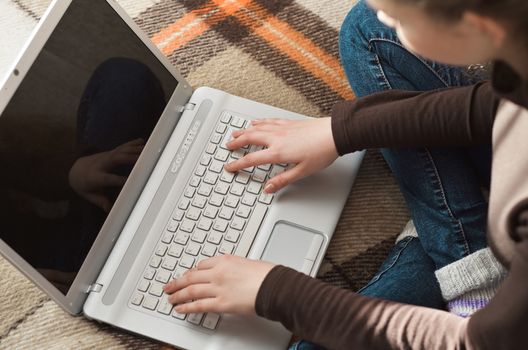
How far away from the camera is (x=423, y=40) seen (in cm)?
47

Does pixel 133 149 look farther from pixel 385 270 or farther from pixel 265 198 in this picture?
pixel 385 270

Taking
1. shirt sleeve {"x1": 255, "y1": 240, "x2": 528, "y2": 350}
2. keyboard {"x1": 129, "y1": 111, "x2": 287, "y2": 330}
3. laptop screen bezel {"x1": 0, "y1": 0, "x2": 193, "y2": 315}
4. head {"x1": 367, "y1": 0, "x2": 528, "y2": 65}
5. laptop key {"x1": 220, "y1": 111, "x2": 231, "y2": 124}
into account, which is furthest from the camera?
laptop key {"x1": 220, "y1": 111, "x2": 231, "y2": 124}

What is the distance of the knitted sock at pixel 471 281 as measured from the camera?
69 cm

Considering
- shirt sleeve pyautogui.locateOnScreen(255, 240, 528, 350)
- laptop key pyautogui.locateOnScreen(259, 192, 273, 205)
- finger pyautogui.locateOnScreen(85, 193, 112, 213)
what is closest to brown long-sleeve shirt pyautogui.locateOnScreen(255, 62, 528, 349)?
shirt sleeve pyautogui.locateOnScreen(255, 240, 528, 350)

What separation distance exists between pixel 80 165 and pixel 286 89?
1.17ft

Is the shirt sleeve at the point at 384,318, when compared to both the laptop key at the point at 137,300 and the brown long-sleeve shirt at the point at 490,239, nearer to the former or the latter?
the brown long-sleeve shirt at the point at 490,239

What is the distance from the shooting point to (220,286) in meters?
0.72

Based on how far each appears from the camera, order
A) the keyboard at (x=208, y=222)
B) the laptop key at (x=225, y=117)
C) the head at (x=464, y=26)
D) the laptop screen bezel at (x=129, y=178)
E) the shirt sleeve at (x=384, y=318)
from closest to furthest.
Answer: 1. the head at (x=464, y=26)
2. the shirt sleeve at (x=384, y=318)
3. the laptop screen bezel at (x=129, y=178)
4. the keyboard at (x=208, y=222)
5. the laptop key at (x=225, y=117)

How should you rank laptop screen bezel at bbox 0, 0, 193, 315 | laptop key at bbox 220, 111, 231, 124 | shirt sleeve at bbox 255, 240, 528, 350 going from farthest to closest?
1. laptop key at bbox 220, 111, 231, 124
2. laptop screen bezel at bbox 0, 0, 193, 315
3. shirt sleeve at bbox 255, 240, 528, 350

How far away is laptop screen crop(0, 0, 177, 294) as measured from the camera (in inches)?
25.7

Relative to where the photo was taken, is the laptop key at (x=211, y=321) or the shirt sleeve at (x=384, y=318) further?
the laptop key at (x=211, y=321)

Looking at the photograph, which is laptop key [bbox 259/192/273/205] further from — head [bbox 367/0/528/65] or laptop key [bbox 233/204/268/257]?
head [bbox 367/0/528/65]

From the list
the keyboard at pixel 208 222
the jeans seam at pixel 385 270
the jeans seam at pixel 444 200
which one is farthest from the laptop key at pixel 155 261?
the jeans seam at pixel 444 200

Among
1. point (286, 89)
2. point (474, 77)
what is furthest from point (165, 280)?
point (474, 77)
